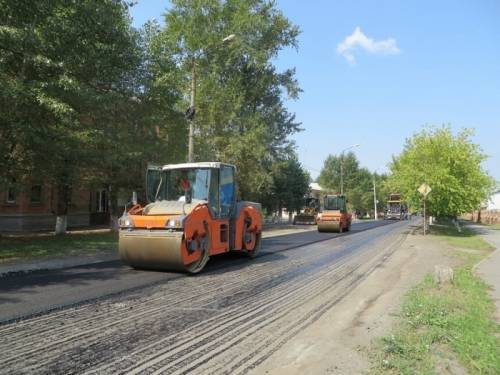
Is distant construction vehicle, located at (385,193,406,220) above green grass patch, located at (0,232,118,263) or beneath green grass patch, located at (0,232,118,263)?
above

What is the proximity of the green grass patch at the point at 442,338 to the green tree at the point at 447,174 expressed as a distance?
65.0ft

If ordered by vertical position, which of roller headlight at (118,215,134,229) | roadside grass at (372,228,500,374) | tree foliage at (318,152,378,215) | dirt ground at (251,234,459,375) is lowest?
dirt ground at (251,234,459,375)

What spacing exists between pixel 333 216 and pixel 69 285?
69.9 ft

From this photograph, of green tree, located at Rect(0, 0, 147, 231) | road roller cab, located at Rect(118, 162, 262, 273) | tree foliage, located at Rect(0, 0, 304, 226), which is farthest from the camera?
tree foliage, located at Rect(0, 0, 304, 226)

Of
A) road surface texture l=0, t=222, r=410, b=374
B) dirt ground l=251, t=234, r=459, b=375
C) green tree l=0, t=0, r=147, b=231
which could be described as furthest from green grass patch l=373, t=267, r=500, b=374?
green tree l=0, t=0, r=147, b=231

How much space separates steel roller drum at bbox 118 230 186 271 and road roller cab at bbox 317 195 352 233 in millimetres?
19064

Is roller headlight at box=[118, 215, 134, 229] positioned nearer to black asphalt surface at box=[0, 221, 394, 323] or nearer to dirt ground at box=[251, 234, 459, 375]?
black asphalt surface at box=[0, 221, 394, 323]

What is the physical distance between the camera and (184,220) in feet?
32.9

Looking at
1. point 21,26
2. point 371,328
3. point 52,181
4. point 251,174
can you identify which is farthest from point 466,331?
point 251,174

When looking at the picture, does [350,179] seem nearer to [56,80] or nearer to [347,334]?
[56,80]

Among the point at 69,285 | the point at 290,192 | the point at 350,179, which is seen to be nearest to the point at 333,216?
the point at 290,192

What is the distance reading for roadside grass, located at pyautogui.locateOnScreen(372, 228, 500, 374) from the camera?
4.63 meters

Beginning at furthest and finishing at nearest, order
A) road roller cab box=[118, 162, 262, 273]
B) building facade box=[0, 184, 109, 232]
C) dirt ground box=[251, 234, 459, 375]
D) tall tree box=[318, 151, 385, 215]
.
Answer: tall tree box=[318, 151, 385, 215], building facade box=[0, 184, 109, 232], road roller cab box=[118, 162, 262, 273], dirt ground box=[251, 234, 459, 375]

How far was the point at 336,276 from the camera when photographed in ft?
36.3
